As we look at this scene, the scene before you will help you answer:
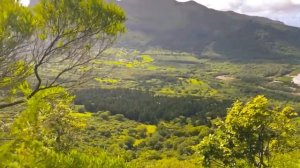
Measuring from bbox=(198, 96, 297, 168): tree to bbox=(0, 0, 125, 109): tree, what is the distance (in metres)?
16.5

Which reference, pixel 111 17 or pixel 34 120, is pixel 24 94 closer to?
pixel 34 120

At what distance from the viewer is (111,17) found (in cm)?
2102

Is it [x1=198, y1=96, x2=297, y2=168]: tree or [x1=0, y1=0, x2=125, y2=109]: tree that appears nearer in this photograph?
[x1=0, y1=0, x2=125, y2=109]: tree

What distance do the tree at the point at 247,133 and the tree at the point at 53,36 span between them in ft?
54.2

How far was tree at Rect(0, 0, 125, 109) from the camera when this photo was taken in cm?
1838

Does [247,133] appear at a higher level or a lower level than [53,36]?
lower

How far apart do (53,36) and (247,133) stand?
19960 mm

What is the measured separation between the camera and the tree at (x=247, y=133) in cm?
3447

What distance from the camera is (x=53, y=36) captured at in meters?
20.2

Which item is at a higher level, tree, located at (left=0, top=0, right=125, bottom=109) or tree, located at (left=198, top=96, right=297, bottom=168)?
tree, located at (left=0, top=0, right=125, bottom=109)

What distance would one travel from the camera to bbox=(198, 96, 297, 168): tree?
34469 millimetres

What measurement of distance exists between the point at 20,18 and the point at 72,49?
10.6ft

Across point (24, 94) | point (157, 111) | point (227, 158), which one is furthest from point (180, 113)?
point (24, 94)

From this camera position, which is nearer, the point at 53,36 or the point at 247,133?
the point at 53,36
